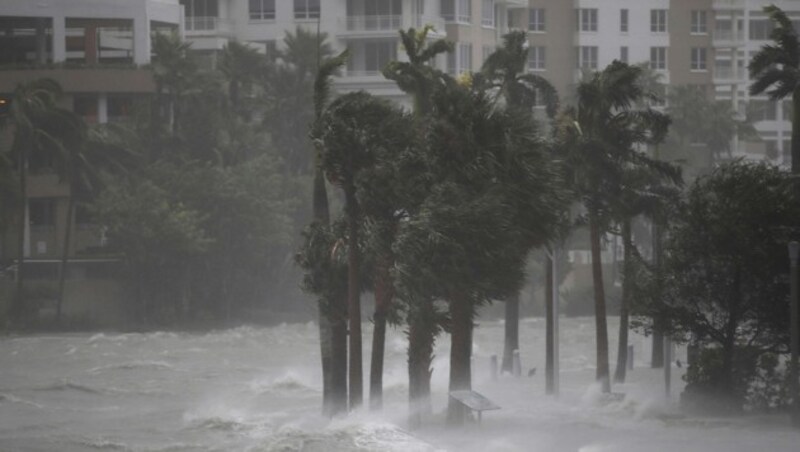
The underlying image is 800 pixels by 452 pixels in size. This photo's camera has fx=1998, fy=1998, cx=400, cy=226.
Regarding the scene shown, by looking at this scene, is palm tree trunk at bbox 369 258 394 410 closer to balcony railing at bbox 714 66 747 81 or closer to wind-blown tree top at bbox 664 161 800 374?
wind-blown tree top at bbox 664 161 800 374

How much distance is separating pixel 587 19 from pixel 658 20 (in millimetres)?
5621

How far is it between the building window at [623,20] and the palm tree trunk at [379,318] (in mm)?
93867

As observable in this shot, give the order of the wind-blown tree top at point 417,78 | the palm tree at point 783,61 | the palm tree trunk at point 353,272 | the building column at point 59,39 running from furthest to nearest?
the building column at point 59,39 → the palm tree at point 783,61 → the wind-blown tree top at point 417,78 → the palm tree trunk at point 353,272

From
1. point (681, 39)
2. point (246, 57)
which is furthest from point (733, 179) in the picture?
point (681, 39)

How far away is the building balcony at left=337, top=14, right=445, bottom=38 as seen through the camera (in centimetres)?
11475

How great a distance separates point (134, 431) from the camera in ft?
178

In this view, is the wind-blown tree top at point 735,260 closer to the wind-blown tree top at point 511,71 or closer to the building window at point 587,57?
the wind-blown tree top at point 511,71

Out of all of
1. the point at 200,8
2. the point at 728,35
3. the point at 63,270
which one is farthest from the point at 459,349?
the point at 728,35

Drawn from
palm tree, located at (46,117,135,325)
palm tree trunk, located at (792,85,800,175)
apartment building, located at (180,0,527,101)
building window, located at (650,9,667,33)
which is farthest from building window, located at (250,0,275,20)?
palm tree trunk, located at (792,85,800,175)

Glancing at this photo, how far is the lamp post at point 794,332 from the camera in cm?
4275

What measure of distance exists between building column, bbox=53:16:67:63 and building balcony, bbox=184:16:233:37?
1561cm

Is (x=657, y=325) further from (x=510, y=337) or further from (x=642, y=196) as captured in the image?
(x=510, y=337)

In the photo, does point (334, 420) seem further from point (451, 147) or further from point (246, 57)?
point (246, 57)

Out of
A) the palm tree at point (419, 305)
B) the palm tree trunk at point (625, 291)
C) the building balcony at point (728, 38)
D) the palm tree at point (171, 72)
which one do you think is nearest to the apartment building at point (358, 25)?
the palm tree at point (171, 72)
